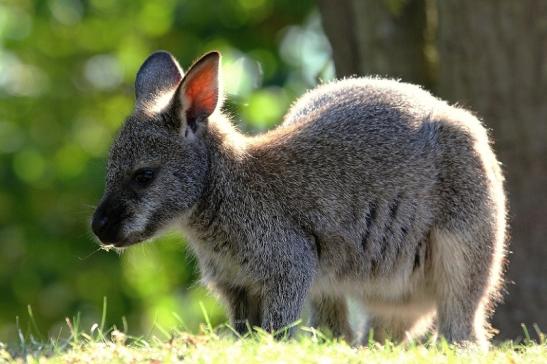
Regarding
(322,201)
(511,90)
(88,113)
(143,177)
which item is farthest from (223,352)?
(88,113)

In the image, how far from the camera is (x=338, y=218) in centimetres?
823

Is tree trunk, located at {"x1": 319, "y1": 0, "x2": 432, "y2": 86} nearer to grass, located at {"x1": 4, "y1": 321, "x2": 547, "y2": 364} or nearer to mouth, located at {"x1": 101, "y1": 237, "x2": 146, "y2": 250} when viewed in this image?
mouth, located at {"x1": 101, "y1": 237, "x2": 146, "y2": 250}

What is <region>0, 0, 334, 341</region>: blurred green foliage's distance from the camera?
16000 millimetres

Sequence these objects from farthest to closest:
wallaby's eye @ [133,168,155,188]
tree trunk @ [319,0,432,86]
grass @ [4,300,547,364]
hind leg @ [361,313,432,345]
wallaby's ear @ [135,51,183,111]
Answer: tree trunk @ [319,0,432,86] < hind leg @ [361,313,432,345] < wallaby's ear @ [135,51,183,111] < wallaby's eye @ [133,168,155,188] < grass @ [4,300,547,364]

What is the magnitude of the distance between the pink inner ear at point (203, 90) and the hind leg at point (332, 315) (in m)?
1.73

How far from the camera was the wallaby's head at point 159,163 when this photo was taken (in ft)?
25.4

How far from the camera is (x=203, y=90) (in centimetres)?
800

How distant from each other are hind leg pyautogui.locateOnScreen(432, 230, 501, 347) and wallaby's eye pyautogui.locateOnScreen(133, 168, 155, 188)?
2.06 meters

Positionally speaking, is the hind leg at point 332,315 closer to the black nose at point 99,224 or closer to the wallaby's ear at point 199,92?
the wallaby's ear at point 199,92

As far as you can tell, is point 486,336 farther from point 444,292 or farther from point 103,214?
point 103,214

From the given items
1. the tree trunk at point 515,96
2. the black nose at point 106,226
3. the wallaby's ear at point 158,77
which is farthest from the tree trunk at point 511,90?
the black nose at point 106,226

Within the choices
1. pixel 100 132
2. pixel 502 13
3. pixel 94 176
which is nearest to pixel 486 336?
pixel 502 13

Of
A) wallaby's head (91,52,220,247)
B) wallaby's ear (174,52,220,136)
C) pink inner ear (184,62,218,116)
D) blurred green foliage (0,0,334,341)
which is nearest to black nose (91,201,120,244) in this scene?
wallaby's head (91,52,220,247)

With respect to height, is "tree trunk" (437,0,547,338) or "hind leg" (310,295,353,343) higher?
"tree trunk" (437,0,547,338)
